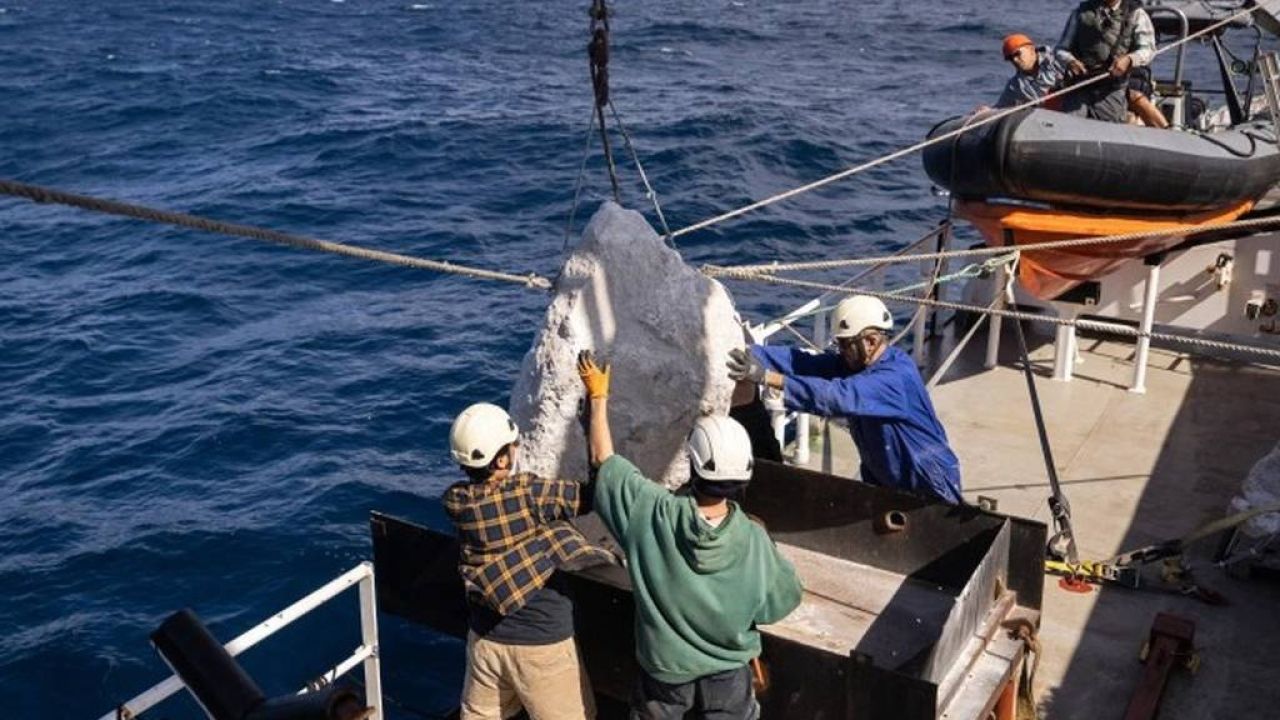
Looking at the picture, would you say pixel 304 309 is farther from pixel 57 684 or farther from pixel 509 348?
pixel 57 684

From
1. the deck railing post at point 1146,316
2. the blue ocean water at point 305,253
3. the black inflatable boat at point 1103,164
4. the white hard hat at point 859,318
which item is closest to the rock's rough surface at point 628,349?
the white hard hat at point 859,318

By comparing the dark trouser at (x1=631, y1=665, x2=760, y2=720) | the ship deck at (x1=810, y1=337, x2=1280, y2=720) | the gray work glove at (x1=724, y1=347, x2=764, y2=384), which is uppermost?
the gray work glove at (x1=724, y1=347, x2=764, y2=384)

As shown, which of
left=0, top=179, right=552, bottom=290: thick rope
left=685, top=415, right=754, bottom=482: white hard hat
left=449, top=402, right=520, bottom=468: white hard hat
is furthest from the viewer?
left=449, top=402, right=520, bottom=468: white hard hat

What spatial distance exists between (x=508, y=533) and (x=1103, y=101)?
7174 millimetres

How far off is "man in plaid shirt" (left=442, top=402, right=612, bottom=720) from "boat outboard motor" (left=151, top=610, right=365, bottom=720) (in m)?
1.60

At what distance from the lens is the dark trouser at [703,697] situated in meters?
4.31

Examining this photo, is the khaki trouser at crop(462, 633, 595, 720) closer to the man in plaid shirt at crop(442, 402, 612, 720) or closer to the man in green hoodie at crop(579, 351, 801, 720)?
the man in plaid shirt at crop(442, 402, 612, 720)

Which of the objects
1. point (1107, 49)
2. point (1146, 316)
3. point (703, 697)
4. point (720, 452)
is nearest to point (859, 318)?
point (720, 452)

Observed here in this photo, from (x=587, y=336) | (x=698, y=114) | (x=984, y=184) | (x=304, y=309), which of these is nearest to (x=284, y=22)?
(x=698, y=114)

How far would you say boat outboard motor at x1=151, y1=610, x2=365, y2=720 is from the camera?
2.37 metres

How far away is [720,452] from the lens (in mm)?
3984

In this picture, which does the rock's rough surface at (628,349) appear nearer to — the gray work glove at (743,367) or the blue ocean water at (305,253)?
the gray work glove at (743,367)

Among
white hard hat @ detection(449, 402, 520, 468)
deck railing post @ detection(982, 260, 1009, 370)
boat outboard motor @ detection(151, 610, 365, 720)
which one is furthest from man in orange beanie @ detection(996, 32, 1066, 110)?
boat outboard motor @ detection(151, 610, 365, 720)

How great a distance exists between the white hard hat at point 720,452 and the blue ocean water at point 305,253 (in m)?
4.67
